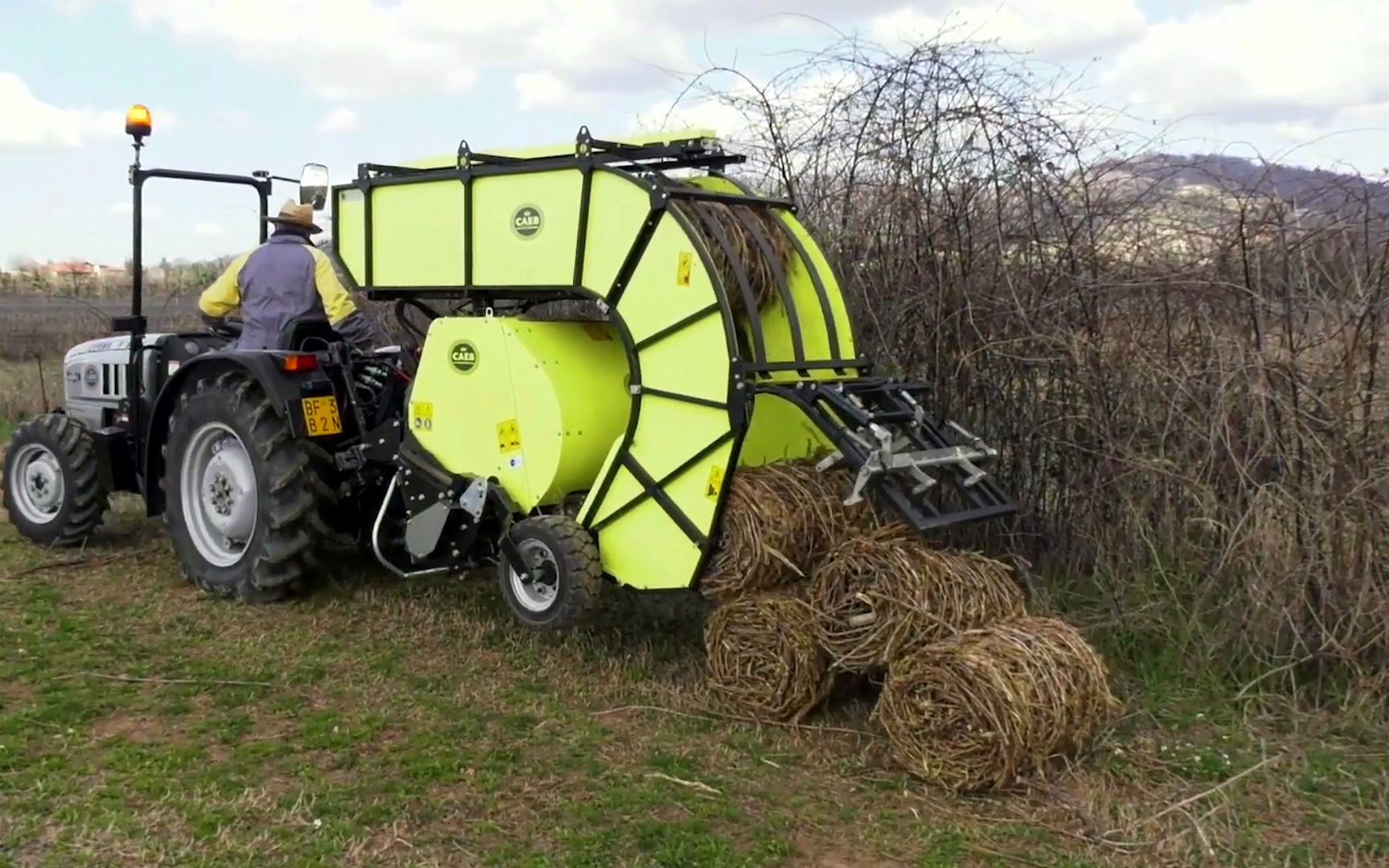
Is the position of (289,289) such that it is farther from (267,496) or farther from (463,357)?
(463,357)

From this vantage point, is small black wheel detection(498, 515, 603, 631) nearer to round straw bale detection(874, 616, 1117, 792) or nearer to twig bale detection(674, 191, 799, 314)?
twig bale detection(674, 191, 799, 314)

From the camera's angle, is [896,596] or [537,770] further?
[896,596]

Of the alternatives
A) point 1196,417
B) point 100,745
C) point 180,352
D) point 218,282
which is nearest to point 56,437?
point 180,352

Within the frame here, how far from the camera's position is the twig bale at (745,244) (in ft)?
16.1

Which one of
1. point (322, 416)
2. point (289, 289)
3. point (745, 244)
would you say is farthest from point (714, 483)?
point (289, 289)

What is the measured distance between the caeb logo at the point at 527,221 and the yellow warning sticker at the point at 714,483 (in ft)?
4.32

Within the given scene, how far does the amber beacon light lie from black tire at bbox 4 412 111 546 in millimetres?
1738

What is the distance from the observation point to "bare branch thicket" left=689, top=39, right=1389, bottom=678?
190 inches

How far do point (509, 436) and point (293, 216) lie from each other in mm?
1997

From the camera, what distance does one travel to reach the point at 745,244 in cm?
505

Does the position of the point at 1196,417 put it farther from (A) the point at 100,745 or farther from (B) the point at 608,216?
(A) the point at 100,745

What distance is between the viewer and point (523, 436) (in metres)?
5.23

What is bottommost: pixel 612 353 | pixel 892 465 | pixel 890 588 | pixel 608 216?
pixel 890 588

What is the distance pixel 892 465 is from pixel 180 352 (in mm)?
4480
